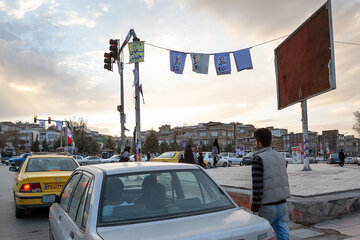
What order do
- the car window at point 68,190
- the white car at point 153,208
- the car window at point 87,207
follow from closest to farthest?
the white car at point 153,208
the car window at point 87,207
the car window at point 68,190

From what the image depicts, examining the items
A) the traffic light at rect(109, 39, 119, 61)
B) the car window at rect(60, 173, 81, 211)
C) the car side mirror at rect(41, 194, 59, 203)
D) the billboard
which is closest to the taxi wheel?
the car side mirror at rect(41, 194, 59, 203)

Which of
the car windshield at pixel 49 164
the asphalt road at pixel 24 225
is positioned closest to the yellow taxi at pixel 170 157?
the car windshield at pixel 49 164

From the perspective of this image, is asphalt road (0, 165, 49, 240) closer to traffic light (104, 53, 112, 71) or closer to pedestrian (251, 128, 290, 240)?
pedestrian (251, 128, 290, 240)

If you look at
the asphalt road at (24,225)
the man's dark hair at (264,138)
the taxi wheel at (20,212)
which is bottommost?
the asphalt road at (24,225)

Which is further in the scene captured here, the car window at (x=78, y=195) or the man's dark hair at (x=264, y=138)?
the man's dark hair at (x=264, y=138)

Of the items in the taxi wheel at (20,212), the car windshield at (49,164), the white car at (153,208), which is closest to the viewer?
the white car at (153,208)

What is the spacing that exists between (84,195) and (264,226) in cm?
167

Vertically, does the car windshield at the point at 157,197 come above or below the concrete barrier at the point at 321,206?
above

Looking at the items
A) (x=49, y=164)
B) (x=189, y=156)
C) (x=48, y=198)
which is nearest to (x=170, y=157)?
(x=189, y=156)

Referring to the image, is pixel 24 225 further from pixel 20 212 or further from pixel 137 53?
pixel 137 53

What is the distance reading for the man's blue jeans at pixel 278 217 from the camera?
337 cm

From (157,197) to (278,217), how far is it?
1.61m

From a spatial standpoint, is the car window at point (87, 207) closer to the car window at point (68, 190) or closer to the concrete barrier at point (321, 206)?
the car window at point (68, 190)

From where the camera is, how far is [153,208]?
8.34 feet
